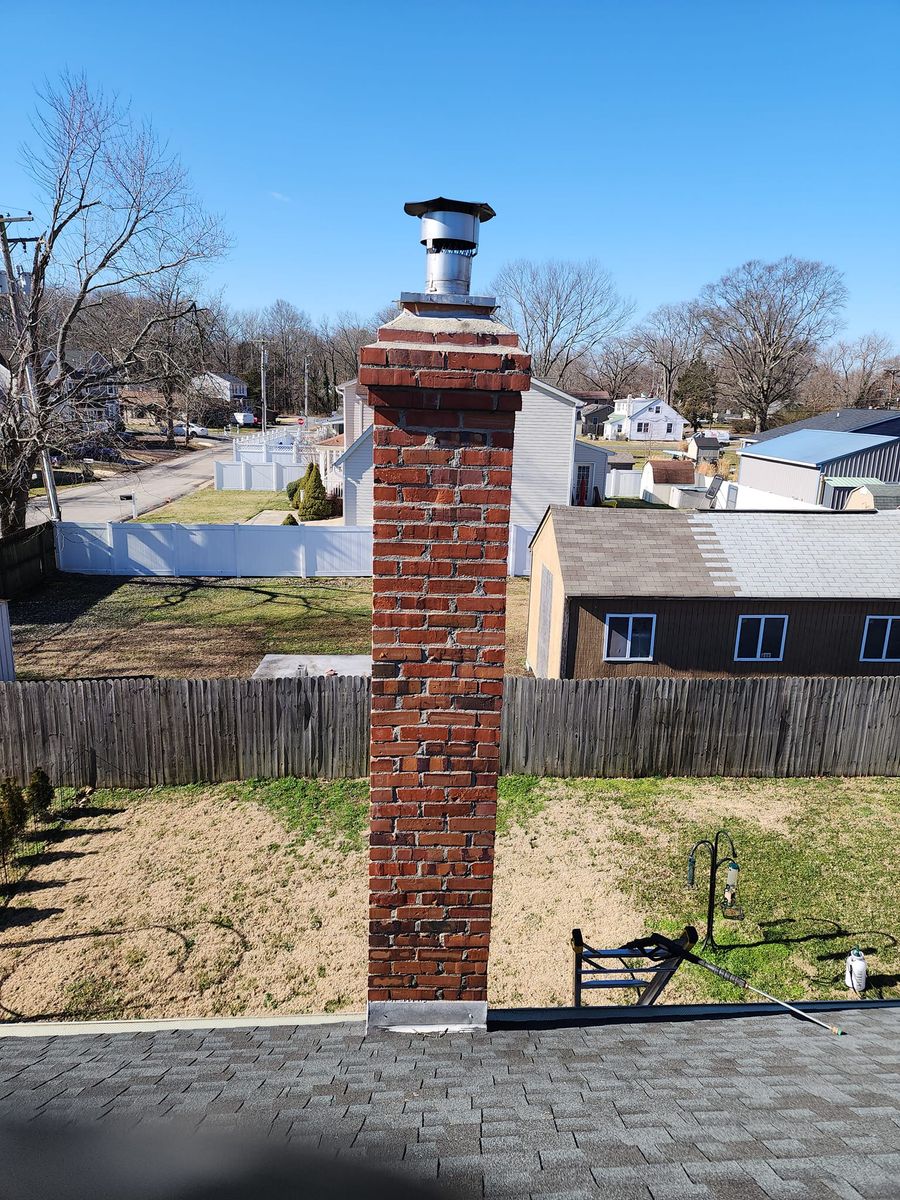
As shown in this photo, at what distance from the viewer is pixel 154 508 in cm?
3459

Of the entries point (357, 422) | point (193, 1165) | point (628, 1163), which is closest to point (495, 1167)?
point (628, 1163)

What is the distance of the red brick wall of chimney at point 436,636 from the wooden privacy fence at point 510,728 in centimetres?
846

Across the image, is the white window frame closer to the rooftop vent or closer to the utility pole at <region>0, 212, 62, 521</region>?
the rooftop vent

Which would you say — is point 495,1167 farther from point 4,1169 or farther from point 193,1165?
point 4,1169

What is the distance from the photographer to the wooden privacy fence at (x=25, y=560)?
20312mm

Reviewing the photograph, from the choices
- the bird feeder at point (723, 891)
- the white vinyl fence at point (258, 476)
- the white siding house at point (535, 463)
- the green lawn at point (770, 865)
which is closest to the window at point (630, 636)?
the green lawn at point (770, 865)

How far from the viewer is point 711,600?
14250mm

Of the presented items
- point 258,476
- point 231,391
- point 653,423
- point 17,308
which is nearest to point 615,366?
point 653,423

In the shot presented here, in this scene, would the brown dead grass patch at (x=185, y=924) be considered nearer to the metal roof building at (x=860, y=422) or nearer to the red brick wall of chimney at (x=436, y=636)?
the red brick wall of chimney at (x=436, y=636)

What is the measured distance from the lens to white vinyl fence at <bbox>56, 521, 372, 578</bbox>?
23531 mm

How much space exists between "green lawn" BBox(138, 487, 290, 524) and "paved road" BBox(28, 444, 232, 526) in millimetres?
921

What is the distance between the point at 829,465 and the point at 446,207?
3008 centimetres

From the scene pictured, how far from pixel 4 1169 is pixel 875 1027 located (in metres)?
4.24

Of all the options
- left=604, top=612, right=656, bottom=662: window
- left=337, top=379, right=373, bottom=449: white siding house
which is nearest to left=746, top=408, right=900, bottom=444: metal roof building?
left=337, top=379, right=373, bottom=449: white siding house
